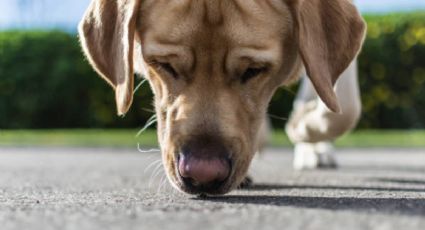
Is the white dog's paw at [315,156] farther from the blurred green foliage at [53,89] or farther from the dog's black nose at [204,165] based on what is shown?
the blurred green foliage at [53,89]

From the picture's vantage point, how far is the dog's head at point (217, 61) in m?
3.92

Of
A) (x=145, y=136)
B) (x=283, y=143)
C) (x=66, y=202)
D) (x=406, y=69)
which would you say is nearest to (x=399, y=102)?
(x=406, y=69)

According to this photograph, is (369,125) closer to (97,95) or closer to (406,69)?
(406,69)

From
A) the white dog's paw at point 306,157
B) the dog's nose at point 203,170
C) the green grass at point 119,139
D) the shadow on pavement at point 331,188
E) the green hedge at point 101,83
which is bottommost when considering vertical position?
the green grass at point 119,139

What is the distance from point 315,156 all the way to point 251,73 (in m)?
3.19

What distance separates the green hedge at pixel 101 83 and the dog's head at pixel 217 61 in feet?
37.6

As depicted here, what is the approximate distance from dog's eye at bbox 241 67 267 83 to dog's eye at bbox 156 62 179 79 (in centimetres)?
37

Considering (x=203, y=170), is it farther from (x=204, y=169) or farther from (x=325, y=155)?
(x=325, y=155)

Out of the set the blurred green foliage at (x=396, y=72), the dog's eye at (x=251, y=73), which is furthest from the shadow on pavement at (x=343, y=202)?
the blurred green foliage at (x=396, y=72)

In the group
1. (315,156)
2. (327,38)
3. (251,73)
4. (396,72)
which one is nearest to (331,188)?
(327,38)

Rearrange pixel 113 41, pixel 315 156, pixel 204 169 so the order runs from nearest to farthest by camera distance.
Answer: pixel 204 169
pixel 113 41
pixel 315 156

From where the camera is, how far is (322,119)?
6.21 metres

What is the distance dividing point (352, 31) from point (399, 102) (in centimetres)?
1249

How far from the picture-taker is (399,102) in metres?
17.0
